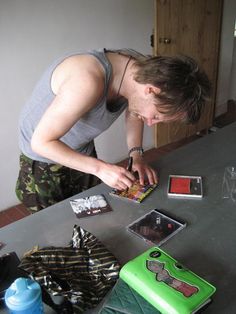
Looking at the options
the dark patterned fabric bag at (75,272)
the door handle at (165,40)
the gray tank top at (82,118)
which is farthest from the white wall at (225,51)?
the dark patterned fabric bag at (75,272)

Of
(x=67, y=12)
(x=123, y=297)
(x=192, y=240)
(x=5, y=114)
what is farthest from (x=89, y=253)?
(x=67, y=12)

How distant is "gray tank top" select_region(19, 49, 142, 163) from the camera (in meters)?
1.03

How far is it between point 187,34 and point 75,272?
2486 millimetres

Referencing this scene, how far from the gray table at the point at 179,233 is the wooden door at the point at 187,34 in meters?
1.43

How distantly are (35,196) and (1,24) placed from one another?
1.14 meters

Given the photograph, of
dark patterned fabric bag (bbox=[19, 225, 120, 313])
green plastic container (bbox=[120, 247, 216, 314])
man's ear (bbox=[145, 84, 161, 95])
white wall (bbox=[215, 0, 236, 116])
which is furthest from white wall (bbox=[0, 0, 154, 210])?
green plastic container (bbox=[120, 247, 216, 314])

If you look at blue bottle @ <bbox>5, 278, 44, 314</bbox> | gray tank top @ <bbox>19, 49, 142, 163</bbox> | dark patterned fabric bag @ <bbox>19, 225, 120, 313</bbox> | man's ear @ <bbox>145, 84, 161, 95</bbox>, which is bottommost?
dark patterned fabric bag @ <bbox>19, 225, 120, 313</bbox>

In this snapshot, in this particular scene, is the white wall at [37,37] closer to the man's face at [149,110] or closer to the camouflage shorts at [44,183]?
the camouflage shorts at [44,183]

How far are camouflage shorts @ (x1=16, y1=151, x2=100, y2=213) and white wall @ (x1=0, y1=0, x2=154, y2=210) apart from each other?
2.93 feet

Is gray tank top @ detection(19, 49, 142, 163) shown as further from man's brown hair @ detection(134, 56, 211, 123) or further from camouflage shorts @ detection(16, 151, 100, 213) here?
man's brown hair @ detection(134, 56, 211, 123)

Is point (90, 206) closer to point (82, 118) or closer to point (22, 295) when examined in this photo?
point (82, 118)

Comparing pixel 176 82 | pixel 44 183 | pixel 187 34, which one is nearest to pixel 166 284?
pixel 176 82

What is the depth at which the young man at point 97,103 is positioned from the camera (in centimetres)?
90

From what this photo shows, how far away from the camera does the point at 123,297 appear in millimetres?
697
